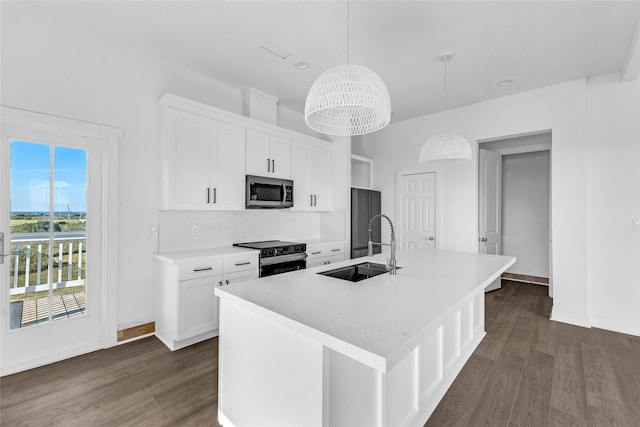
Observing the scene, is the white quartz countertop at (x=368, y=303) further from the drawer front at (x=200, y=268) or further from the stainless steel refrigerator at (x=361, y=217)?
the stainless steel refrigerator at (x=361, y=217)

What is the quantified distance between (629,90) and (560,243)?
1824mm

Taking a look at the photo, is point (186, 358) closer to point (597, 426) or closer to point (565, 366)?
point (597, 426)

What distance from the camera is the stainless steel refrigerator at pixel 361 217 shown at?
4.85m

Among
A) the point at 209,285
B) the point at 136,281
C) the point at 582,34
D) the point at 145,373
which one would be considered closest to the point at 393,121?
the point at 582,34

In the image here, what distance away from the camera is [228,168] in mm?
3348

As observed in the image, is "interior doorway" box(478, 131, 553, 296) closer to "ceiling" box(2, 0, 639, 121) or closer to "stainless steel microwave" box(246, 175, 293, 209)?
"ceiling" box(2, 0, 639, 121)

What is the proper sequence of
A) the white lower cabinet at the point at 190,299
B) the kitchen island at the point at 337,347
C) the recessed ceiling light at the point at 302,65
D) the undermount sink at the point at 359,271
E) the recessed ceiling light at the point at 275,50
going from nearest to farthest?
the kitchen island at the point at 337,347, the undermount sink at the point at 359,271, the white lower cabinet at the point at 190,299, the recessed ceiling light at the point at 275,50, the recessed ceiling light at the point at 302,65

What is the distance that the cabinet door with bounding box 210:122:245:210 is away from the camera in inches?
128

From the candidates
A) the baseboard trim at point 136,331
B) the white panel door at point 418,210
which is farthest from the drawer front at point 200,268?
the white panel door at point 418,210

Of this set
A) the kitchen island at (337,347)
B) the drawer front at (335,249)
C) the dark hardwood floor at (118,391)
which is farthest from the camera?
the drawer front at (335,249)

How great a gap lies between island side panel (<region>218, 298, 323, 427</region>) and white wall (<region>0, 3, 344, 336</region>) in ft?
5.68

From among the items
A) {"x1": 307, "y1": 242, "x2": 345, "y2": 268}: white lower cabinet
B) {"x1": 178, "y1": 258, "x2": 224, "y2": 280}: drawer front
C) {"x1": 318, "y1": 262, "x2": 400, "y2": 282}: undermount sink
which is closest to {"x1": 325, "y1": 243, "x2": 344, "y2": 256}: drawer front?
{"x1": 307, "y1": 242, "x2": 345, "y2": 268}: white lower cabinet

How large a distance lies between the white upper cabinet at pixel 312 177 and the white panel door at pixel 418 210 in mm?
1366

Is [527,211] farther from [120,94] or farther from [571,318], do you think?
[120,94]
